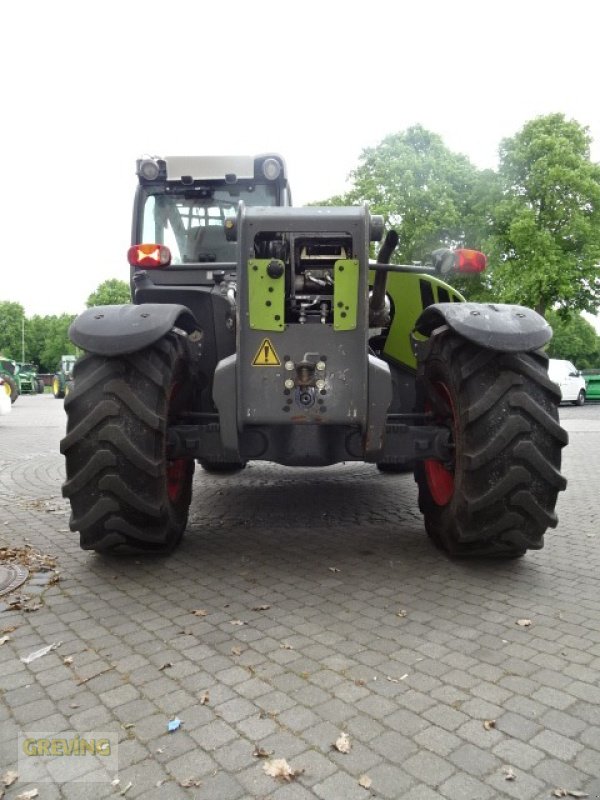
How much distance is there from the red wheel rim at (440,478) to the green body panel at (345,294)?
1072mm

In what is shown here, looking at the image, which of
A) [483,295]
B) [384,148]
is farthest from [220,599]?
[384,148]

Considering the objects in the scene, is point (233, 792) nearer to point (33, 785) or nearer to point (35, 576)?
point (33, 785)

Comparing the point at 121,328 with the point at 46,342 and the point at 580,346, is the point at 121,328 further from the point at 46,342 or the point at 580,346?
the point at 46,342

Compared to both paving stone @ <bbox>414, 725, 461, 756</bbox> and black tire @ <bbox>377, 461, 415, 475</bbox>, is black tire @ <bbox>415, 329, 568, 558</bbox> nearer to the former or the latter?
paving stone @ <bbox>414, 725, 461, 756</bbox>

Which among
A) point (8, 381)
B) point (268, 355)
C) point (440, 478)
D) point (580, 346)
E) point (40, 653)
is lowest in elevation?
point (580, 346)

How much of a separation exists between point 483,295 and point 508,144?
659 cm

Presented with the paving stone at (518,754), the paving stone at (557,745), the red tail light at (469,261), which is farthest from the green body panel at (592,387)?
the paving stone at (518,754)

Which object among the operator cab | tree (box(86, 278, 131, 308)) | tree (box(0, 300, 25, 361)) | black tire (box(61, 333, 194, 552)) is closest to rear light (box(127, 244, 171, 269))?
black tire (box(61, 333, 194, 552))

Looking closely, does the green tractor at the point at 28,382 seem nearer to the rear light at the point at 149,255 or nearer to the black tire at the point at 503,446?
the rear light at the point at 149,255

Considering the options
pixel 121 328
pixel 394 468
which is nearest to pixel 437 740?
pixel 121 328

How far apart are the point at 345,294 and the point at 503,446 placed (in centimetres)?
131

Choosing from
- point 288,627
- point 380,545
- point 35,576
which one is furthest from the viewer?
point 380,545

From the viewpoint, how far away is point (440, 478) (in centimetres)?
486

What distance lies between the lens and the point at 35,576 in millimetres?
4277
